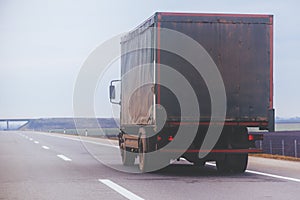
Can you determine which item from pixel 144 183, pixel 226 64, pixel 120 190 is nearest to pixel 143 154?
pixel 144 183

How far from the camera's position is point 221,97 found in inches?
531

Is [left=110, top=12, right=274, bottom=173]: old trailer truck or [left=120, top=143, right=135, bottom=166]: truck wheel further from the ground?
[left=110, top=12, right=274, bottom=173]: old trailer truck

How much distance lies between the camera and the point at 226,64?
1356 centimetres

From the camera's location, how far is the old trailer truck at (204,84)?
13.2m

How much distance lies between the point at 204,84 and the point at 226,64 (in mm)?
710

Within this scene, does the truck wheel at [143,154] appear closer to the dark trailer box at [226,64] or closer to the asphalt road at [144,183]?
the asphalt road at [144,183]

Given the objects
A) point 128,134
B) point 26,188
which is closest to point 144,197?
point 26,188

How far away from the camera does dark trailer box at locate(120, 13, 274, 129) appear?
13211 mm

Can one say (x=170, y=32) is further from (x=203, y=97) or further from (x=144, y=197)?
(x=144, y=197)

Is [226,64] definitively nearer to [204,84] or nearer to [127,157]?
[204,84]

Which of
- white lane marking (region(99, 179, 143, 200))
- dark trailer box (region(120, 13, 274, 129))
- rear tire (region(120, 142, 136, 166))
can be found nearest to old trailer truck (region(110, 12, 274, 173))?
dark trailer box (region(120, 13, 274, 129))

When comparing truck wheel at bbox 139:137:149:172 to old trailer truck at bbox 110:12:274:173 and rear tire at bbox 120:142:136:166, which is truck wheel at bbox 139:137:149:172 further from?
rear tire at bbox 120:142:136:166

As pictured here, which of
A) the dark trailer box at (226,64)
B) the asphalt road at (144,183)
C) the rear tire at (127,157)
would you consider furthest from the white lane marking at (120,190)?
the rear tire at (127,157)

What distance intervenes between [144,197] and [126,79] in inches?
288
